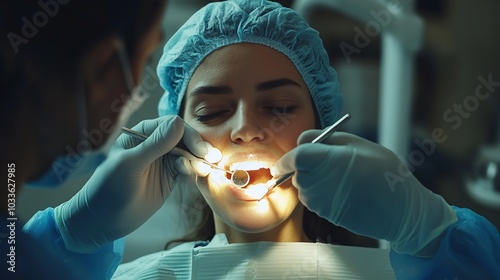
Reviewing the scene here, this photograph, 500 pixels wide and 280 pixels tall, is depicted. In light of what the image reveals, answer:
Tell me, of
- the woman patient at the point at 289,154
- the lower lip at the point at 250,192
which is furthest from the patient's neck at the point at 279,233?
the lower lip at the point at 250,192

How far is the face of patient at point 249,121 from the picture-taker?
1.37 meters

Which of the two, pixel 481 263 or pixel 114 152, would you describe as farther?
pixel 114 152

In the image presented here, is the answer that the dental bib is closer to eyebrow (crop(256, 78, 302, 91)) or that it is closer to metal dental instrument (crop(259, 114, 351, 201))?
metal dental instrument (crop(259, 114, 351, 201))

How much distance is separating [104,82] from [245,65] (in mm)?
334

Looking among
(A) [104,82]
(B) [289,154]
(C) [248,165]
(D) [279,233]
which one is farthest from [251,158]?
(A) [104,82]

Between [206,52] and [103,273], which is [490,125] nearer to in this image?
[206,52]

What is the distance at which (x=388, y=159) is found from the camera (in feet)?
4.13

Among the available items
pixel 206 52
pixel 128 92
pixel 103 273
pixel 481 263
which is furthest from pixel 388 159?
pixel 103 273

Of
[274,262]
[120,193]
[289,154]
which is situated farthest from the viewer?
[274,262]

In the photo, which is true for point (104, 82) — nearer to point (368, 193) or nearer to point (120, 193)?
point (120, 193)

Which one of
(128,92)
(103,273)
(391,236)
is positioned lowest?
(103,273)

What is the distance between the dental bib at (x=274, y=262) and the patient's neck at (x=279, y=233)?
39 mm

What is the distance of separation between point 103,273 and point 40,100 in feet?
1.46

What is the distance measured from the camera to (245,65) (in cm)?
141
